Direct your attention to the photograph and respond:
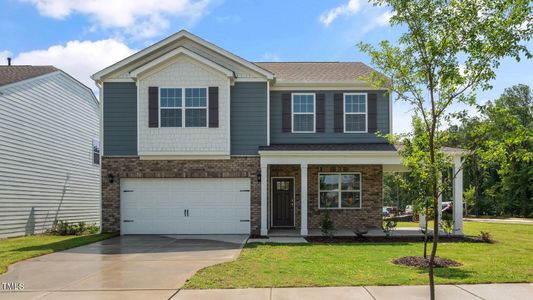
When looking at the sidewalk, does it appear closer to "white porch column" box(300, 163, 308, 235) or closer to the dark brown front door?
"white porch column" box(300, 163, 308, 235)

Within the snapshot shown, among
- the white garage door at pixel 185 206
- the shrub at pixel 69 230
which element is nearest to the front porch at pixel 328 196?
the white garage door at pixel 185 206

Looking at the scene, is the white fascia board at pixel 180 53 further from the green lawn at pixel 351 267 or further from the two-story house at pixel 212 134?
the green lawn at pixel 351 267

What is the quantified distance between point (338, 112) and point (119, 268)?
413 inches

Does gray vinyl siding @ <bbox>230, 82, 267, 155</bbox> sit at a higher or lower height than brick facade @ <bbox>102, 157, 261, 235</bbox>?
higher

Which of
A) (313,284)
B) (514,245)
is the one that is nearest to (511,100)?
(514,245)

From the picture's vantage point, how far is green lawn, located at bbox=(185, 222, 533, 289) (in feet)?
27.3

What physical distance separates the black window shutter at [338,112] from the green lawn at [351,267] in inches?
214

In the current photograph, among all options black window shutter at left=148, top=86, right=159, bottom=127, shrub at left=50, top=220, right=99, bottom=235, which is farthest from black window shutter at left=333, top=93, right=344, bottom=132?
shrub at left=50, top=220, right=99, bottom=235

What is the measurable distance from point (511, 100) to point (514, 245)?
1426 inches

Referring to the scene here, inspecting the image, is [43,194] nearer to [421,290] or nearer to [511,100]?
[421,290]

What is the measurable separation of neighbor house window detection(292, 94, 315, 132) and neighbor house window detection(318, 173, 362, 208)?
2226mm

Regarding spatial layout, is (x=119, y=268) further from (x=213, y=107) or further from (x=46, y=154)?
(x=46, y=154)

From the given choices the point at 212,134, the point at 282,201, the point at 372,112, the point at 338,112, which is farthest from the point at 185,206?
the point at 372,112

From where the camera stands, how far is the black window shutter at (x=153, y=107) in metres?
16.5
